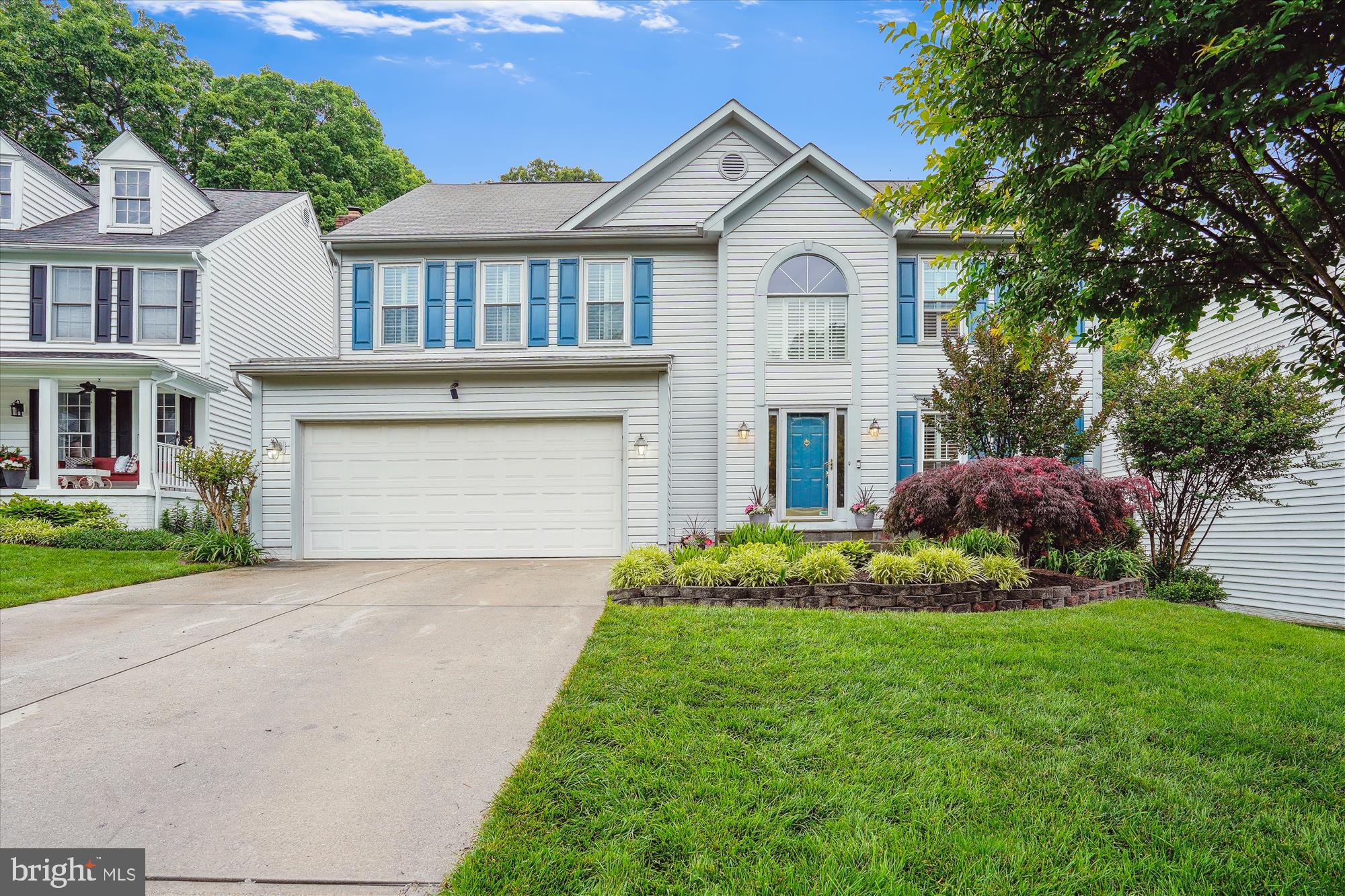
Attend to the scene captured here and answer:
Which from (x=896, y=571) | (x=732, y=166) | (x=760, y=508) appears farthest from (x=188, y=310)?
(x=896, y=571)

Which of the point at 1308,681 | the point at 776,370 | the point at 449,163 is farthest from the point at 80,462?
the point at 449,163

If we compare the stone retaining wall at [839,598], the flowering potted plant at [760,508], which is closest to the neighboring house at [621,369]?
the flowering potted plant at [760,508]

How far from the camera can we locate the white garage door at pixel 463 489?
1099 cm

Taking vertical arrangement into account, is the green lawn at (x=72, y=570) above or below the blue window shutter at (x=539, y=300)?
below

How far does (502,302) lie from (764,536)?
693 cm

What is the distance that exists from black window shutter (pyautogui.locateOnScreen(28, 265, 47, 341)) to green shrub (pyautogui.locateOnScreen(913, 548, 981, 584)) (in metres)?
16.8

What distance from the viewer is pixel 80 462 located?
13.6 metres

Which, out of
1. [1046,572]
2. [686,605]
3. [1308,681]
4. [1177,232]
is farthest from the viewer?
[1046,572]

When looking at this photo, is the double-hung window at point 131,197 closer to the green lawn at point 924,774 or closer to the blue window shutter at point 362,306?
the blue window shutter at point 362,306

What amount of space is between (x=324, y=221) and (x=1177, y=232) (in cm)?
2854

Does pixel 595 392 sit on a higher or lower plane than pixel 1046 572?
higher

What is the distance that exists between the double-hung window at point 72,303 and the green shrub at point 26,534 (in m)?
4.61

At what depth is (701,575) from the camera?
22.0ft

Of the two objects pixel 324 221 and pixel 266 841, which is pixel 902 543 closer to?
pixel 266 841
